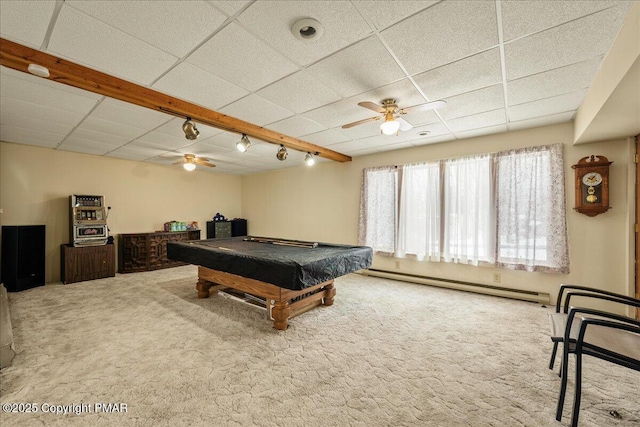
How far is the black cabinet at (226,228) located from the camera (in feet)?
22.8

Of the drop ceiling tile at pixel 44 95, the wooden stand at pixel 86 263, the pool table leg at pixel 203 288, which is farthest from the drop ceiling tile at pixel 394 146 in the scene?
the wooden stand at pixel 86 263

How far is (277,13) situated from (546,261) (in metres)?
4.27

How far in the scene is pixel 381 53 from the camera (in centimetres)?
194

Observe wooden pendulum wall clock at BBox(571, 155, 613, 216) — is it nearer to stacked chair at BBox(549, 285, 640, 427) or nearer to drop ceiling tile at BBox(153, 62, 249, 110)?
stacked chair at BBox(549, 285, 640, 427)

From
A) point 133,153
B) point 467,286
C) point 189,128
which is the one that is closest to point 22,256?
point 133,153

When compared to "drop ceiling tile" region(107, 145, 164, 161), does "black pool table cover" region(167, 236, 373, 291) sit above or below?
below

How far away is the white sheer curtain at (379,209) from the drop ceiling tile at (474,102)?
1763mm

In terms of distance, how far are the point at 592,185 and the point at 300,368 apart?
408 centimetres

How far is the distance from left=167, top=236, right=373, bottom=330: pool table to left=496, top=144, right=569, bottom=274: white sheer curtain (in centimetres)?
218

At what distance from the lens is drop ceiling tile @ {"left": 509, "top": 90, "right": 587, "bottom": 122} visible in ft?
8.71

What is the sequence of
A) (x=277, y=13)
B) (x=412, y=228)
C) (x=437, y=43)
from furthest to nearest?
(x=412, y=228) < (x=437, y=43) < (x=277, y=13)

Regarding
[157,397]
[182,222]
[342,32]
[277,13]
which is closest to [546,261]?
[342,32]

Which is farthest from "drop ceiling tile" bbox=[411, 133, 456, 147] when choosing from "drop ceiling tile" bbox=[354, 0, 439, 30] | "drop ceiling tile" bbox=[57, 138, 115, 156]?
"drop ceiling tile" bbox=[57, 138, 115, 156]

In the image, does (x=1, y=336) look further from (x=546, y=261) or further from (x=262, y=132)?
(x=546, y=261)
